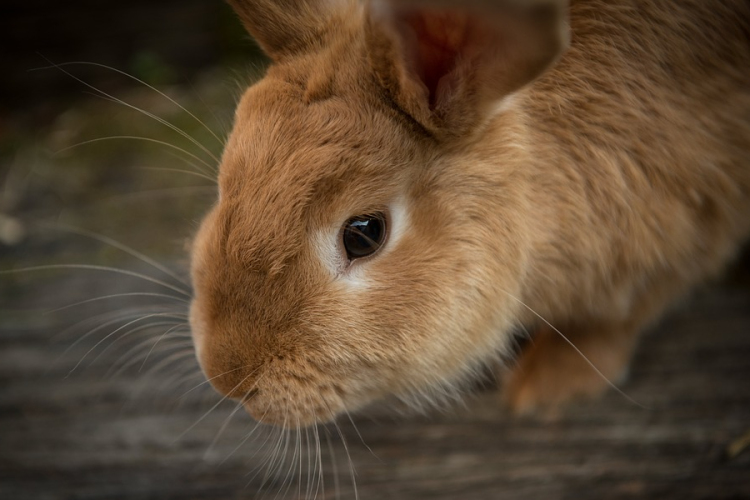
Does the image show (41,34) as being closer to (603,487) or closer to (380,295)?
(380,295)

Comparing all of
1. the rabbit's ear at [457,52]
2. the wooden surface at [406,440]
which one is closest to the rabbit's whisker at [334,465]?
the wooden surface at [406,440]

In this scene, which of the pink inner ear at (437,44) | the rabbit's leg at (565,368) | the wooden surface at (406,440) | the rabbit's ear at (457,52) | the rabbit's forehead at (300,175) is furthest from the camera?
the rabbit's leg at (565,368)

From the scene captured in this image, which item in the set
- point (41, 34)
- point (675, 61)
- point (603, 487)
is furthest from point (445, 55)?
point (41, 34)

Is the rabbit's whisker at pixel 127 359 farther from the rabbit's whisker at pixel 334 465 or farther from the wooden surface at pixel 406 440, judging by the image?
the rabbit's whisker at pixel 334 465

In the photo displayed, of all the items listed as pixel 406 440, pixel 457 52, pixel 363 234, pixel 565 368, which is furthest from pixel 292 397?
pixel 565 368

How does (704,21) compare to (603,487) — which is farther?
Result: (603,487)

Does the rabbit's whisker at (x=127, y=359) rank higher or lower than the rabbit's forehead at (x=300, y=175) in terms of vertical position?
lower

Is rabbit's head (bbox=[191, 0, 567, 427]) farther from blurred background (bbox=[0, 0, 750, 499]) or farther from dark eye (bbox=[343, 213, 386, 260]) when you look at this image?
blurred background (bbox=[0, 0, 750, 499])
